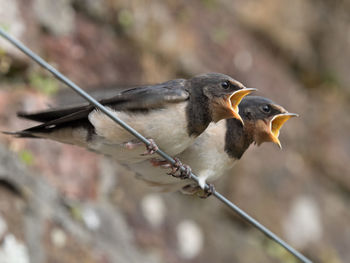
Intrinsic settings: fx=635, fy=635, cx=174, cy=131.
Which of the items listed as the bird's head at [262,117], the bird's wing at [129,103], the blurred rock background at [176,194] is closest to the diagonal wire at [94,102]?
the bird's wing at [129,103]

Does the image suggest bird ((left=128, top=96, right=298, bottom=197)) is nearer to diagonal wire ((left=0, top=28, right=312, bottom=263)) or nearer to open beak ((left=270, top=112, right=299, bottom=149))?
open beak ((left=270, top=112, right=299, bottom=149))

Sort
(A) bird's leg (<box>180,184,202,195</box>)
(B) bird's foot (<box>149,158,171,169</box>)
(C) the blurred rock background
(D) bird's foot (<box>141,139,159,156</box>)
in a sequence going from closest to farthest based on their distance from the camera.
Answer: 1. (D) bird's foot (<box>141,139,159,156</box>)
2. (B) bird's foot (<box>149,158,171,169</box>)
3. (A) bird's leg (<box>180,184,202,195</box>)
4. (C) the blurred rock background

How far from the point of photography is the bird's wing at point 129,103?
2889 mm

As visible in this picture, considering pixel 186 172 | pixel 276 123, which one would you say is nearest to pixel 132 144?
pixel 186 172

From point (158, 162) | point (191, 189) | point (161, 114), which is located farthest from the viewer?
point (191, 189)

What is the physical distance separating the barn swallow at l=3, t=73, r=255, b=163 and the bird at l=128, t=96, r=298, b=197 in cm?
25

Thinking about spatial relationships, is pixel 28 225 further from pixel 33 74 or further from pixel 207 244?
pixel 207 244

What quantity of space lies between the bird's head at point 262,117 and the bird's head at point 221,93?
0.29 meters

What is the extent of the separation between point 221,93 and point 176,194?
195 centimetres

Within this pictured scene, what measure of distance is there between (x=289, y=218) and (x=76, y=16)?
99.3 inches

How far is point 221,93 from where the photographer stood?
2918mm

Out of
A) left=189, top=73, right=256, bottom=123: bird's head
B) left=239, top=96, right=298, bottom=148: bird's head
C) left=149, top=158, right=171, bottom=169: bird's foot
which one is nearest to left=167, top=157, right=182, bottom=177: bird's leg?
left=149, top=158, right=171, bottom=169: bird's foot

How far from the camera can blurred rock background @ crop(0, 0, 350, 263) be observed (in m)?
3.77

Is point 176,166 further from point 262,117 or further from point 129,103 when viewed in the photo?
point 262,117
